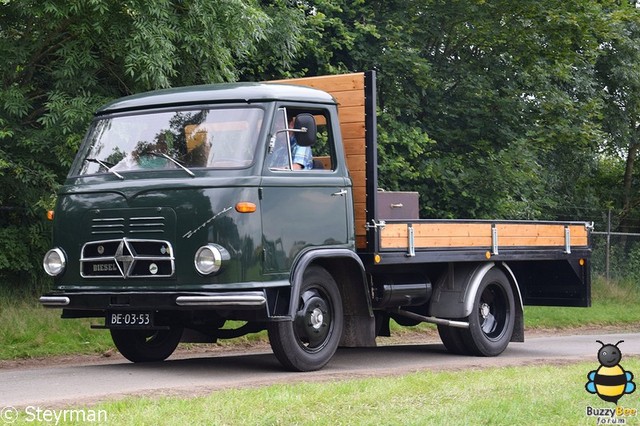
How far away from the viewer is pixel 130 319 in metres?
10.3

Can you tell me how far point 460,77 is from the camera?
2209 centimetres

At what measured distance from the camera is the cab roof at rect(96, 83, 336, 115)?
10.6 m

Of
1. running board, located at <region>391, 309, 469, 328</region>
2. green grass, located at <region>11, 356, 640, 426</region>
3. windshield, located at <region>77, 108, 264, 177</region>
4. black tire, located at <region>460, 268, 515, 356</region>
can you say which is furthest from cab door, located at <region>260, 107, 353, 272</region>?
black tire, located at <region>460, 268, 515, 356</region>

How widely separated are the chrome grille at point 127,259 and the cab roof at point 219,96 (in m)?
1.46

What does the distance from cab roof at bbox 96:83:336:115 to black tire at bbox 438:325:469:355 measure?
339 cm

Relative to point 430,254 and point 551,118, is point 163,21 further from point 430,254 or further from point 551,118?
point 551,118

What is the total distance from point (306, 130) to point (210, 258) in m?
1.58

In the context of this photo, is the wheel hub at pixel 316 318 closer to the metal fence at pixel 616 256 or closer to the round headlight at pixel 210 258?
the round headlight at pixel 210 258

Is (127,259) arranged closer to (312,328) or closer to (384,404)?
(312,328)

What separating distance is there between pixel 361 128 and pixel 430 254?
162cm

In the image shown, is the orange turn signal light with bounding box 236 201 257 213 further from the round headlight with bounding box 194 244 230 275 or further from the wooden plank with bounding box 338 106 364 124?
the wooden plank with bounding box 338 106 364 124

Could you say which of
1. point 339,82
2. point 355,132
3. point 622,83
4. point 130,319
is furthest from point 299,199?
point 622,83

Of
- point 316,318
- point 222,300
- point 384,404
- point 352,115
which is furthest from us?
point 352,115

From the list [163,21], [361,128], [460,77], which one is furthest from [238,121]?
[460,77]
